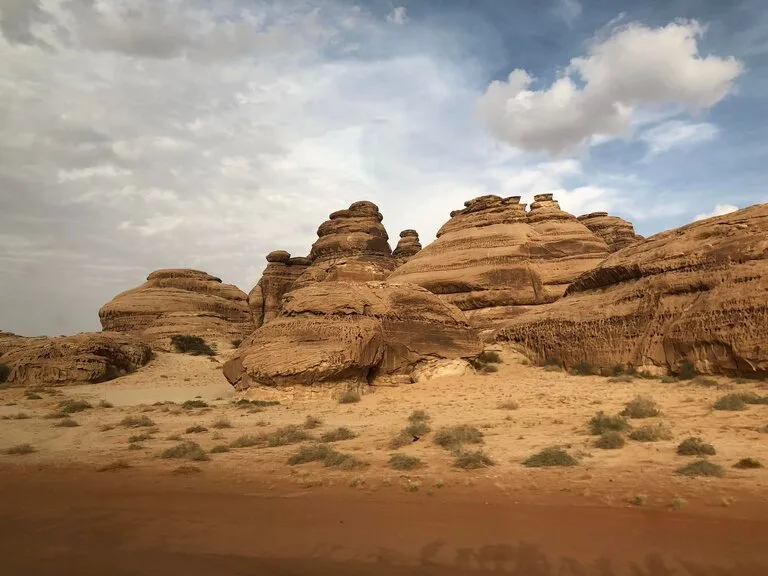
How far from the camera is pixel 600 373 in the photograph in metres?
21.1

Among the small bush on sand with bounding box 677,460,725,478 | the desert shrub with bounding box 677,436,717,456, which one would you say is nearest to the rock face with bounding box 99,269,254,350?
the desert shrub with bounding box 677,436,717,456

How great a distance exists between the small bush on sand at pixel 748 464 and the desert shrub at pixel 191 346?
132ft

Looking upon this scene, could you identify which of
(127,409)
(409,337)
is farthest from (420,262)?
(127,409)

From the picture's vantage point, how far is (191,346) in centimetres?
4434

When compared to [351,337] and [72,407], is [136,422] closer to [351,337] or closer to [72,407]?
[72,407]

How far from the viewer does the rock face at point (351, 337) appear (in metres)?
18.8

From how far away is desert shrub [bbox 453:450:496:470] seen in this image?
8.59 metres

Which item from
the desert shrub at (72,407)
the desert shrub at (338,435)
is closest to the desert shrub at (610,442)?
the desert shrub at (338,435)

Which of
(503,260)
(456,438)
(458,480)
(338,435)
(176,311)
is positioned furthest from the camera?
(176,311)

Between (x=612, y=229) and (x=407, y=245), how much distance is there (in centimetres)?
2787

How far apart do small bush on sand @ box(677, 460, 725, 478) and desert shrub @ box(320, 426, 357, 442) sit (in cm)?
653

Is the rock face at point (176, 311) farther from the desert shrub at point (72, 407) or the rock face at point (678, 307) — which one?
the rock face at point (678, 307)

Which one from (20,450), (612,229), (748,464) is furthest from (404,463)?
(612,229)

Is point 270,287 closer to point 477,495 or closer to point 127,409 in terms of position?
point 127,409
